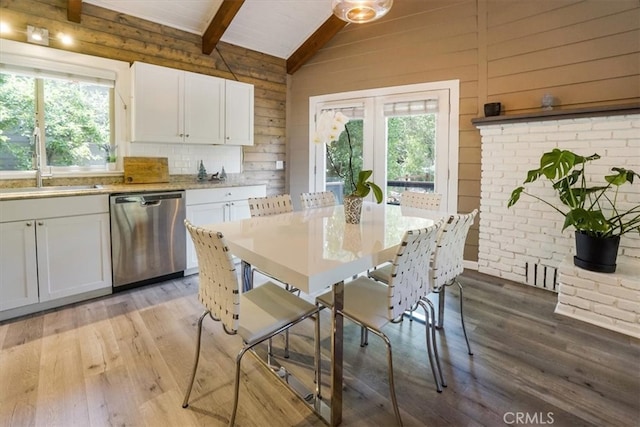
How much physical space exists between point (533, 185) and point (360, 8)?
2.31m

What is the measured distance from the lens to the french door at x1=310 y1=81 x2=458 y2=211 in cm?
381

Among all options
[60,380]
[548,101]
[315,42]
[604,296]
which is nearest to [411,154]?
[548,101]

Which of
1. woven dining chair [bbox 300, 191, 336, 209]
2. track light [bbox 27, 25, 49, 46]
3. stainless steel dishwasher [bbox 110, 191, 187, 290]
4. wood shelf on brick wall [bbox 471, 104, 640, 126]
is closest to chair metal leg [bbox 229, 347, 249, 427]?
woven dining chair [bbox 300, 191, 336, 209]

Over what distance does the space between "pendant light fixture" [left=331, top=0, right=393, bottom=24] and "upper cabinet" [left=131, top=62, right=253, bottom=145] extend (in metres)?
2.04

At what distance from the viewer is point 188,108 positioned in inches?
144

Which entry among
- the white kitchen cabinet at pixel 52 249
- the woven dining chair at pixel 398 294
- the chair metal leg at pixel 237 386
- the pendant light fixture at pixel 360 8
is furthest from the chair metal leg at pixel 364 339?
the white kitchen cabinet at pixel 52 249

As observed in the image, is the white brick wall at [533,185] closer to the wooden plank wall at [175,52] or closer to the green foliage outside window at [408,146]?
the green foliage outside window at [408,146]

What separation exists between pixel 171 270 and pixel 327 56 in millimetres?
3491

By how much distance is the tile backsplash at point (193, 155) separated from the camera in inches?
146

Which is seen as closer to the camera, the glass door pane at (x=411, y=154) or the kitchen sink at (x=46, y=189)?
the kitchen sink at (x=46, y=189)

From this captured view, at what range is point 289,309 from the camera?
5.42 feet

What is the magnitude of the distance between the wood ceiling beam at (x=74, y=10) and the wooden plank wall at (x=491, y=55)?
111 inches

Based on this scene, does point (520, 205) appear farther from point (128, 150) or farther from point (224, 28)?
point (128, 150)

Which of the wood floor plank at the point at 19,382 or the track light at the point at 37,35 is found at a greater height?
the track light at the point at 37,35
